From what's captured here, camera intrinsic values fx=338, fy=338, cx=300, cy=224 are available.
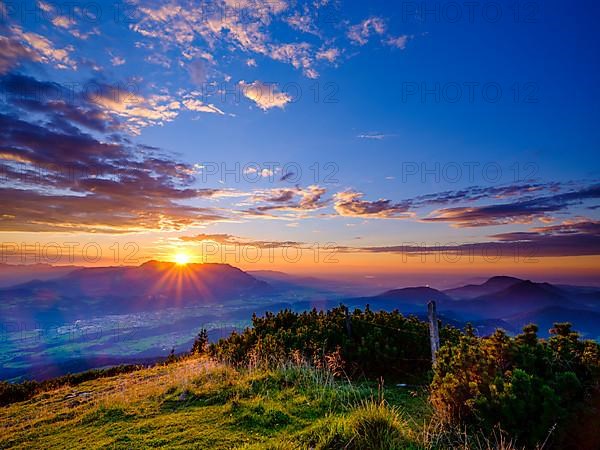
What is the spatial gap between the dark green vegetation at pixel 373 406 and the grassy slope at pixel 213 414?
0.12 ft

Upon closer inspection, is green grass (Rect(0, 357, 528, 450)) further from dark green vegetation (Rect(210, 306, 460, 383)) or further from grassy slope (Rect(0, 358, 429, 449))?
dark green vegetation (Rect(210, 306, 460, 383))

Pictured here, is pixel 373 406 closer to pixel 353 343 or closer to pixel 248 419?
pixel 248 419

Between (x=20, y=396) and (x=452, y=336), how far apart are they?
67.5 ft

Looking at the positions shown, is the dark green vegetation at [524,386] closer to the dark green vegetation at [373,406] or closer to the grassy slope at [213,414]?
the dark green vegetation at [373,406]

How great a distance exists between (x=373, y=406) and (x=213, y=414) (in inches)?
151

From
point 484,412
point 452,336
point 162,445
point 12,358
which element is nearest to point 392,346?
point 452,336

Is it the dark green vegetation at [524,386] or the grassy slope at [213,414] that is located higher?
the dark green vegetation at [524,386]

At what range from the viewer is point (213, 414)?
25.1ft

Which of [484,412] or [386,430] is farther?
[484,412]

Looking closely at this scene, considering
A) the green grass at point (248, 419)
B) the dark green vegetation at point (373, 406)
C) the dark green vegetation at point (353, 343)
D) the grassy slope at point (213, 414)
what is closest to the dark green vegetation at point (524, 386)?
the dark green vegetation at point (373, 406)

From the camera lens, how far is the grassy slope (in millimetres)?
6387

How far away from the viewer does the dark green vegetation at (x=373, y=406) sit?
5.64 m

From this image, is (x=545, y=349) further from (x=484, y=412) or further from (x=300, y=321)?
(x=300, y=321)

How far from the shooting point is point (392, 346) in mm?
12266
